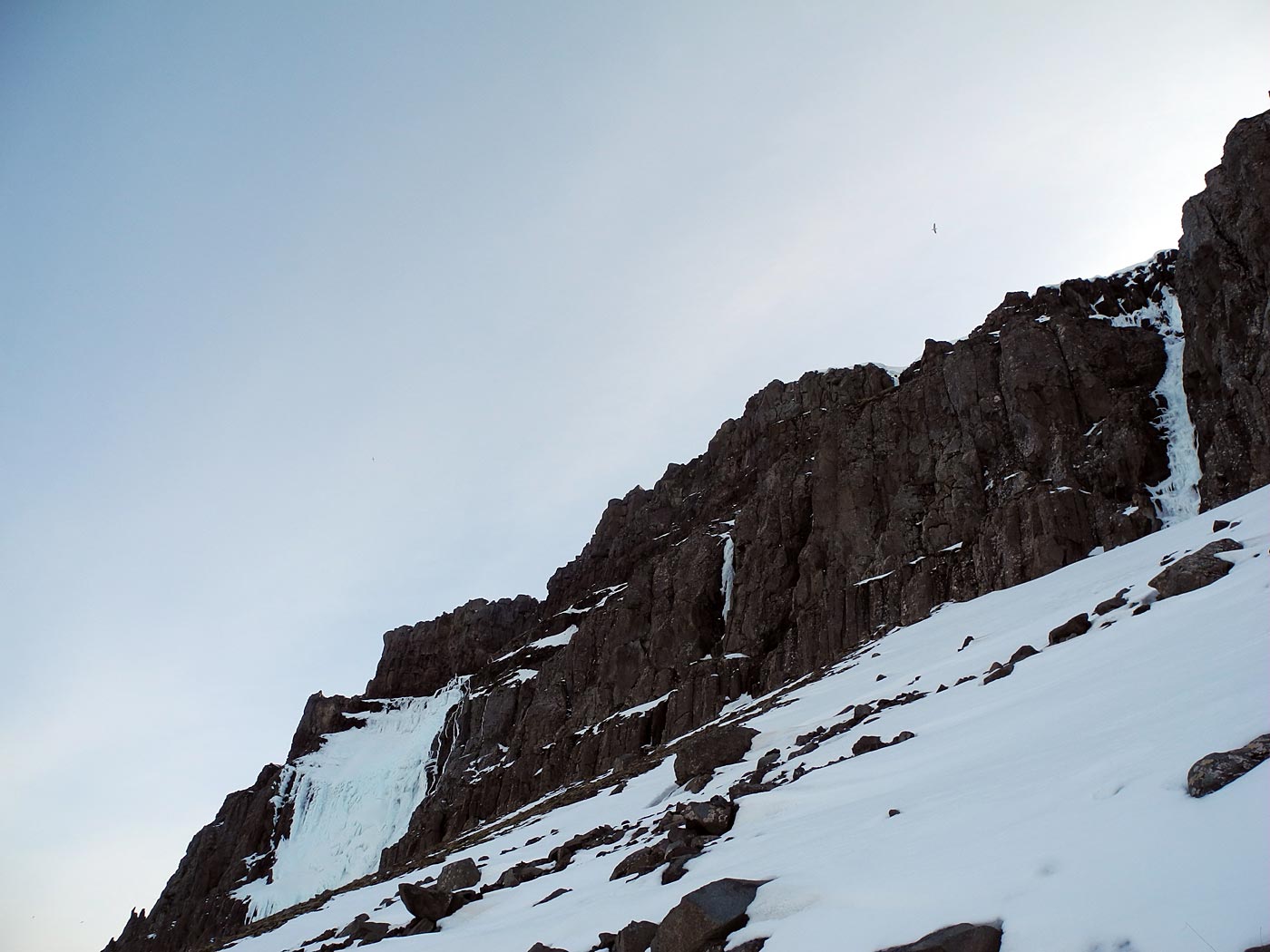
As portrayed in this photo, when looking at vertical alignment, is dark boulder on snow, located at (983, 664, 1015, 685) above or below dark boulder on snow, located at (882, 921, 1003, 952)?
below

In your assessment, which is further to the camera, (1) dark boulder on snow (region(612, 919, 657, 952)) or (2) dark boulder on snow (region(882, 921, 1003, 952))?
(1) dark boulder on snow (region(612, 919, 657, 952))

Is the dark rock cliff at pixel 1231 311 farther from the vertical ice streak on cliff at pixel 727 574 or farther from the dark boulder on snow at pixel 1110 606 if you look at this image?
the vertical ice streak on cliff at pixel 727 574

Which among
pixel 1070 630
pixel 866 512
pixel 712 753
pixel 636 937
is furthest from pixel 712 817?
pixel 866 512

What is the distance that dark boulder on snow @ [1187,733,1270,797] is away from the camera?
4629 millimetres

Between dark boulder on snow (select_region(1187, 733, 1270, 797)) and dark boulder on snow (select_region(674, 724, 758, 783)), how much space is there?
16.9 meters

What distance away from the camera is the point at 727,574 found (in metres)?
63.7

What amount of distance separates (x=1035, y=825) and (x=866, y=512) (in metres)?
51.2

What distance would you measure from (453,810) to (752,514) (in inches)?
1307

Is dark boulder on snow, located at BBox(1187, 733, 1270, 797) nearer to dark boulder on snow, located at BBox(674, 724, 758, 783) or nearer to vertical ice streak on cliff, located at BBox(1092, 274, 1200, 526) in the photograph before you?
dark boulder on snow, located at BBox(674, 724, 758, 783)

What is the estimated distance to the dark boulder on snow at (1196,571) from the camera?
14.2 m

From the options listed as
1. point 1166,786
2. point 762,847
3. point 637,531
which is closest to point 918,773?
point 762,847

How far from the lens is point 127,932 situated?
249 ft

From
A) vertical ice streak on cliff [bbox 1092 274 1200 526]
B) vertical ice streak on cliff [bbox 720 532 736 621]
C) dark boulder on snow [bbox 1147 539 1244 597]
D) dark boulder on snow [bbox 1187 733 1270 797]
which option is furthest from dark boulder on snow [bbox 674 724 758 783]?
vertical ice streak on cliff [bbox 720 532 736 621]

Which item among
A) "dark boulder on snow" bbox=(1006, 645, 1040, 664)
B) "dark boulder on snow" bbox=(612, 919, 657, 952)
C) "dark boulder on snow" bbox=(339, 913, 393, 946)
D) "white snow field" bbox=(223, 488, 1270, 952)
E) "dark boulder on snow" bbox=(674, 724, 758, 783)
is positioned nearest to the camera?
"white snow field" bbox=(223, 488, 1270, 952)
